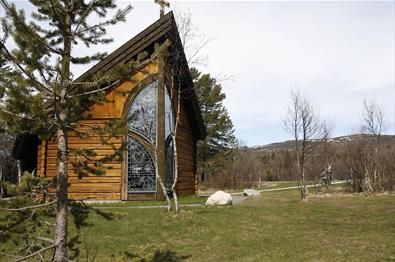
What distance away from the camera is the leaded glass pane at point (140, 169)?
1622cm

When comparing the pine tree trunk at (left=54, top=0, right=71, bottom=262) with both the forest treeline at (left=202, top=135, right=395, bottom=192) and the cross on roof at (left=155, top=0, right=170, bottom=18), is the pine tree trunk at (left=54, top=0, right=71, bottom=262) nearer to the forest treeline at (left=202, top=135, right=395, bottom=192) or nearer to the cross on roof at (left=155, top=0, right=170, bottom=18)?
the cross on roof at (left=155, top=0, right=170, bottom=18)

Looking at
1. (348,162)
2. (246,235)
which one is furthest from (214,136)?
(246,235)

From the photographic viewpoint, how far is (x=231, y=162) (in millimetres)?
46938

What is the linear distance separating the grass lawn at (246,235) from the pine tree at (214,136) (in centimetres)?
2963

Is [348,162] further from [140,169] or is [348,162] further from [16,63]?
[16,63]

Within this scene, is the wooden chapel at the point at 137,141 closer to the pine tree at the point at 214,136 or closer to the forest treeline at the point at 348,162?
the forest treeline at the point at 348,162

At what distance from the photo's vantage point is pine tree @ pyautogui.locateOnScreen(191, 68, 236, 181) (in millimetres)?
42469

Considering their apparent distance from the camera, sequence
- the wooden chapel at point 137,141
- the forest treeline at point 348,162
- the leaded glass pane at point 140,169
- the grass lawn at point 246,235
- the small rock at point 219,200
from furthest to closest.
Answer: the forest treeline at point 348,162, the leaded glass pane at point 140,169, the wooden chapel at point 137,141, the small rock at point 219,200, the grass lawn at point 246,235

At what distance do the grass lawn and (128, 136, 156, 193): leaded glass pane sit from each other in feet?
10.7

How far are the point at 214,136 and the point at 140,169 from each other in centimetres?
2866

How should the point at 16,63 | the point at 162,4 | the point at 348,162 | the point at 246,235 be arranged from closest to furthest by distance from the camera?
the point at 16,63
the point at 246,235
the point at 162,4
the point at 348,162

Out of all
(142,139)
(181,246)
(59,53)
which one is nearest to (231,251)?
(181,246)

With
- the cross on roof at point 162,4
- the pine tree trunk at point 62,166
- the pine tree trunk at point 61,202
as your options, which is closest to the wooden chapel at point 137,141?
the cross on roof at point 162,4

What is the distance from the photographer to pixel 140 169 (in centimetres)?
1631
